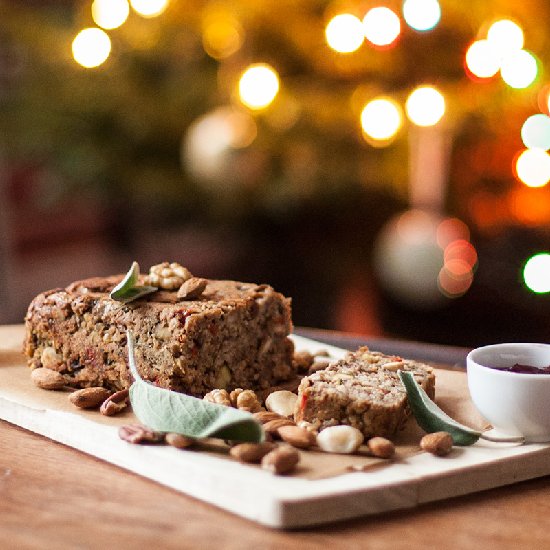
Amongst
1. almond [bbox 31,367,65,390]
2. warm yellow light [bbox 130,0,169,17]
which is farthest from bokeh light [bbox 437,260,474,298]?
almond [bbox 31,367,65,390]

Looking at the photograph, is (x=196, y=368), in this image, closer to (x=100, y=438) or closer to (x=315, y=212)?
(x=100, y=438)

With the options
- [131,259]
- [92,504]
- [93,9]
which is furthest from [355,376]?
[131,259]

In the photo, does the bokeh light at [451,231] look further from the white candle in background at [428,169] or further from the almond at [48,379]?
the almond at [48,379]

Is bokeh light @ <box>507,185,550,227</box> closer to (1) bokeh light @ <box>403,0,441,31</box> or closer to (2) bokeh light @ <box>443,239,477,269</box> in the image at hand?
(2) bokeh light @ <box>443,239,477,269</box>

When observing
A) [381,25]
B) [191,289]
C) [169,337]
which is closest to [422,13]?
[381,25]

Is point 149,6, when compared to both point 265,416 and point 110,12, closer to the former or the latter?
point 110,12
